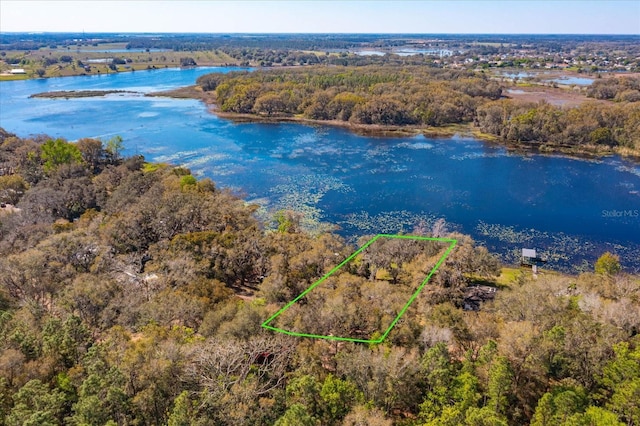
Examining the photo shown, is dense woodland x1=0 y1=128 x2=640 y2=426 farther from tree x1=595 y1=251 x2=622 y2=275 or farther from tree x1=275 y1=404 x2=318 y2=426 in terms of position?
tree x1=595 y1=251 x2=622 y2=275

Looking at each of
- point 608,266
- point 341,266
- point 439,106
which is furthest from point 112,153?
point 439,106

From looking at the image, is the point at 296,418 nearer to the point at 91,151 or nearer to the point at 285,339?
the point at 285,339

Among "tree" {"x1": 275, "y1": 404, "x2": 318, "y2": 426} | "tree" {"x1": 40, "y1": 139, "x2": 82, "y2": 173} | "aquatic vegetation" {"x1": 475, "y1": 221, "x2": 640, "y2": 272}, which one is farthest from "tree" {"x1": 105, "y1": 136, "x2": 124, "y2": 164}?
"tree" {"x1": 275, "y1": 404, "x2": 318, "y2": 426}

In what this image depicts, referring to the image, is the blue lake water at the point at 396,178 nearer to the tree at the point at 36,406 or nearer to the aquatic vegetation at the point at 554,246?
the aquatic vegetation at the point at 554,246

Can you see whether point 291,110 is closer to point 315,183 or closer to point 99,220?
point 315,183

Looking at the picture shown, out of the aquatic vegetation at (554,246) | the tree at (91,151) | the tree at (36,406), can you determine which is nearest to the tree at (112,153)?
the tree at (91,151)

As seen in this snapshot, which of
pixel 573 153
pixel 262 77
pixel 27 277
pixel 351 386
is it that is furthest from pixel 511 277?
pixel 262 77
